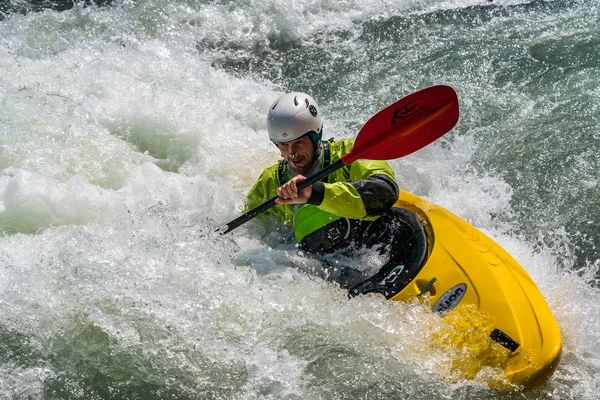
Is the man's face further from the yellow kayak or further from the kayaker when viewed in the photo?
the yellow kayak

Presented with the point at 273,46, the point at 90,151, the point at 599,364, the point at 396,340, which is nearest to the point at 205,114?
the point at 90,151

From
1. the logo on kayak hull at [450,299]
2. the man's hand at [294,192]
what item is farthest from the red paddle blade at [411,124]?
the logo on kayak hull at [450,299]

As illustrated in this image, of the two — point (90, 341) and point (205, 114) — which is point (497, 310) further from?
point (205, 114)

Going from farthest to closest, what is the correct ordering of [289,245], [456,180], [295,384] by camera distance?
1. [456,180]
2. [289,245]
3. [295,384]

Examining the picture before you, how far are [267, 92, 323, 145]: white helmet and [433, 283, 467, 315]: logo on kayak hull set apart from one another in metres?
1.10

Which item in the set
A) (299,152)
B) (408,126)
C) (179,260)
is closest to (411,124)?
(408,126)

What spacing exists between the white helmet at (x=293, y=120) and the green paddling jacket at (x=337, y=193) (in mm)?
216

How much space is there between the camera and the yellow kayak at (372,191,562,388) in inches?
128

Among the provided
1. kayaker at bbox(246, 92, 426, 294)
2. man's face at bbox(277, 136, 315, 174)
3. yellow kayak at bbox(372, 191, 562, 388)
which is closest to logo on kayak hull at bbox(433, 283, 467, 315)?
yellow kayak at bbox(372, 191, 562, 388)

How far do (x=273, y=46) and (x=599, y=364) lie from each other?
5.09 m

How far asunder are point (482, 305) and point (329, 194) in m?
0.94

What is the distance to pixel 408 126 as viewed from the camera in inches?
151

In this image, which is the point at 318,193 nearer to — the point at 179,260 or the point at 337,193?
the point at 337,193

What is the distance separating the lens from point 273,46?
7496 mm
